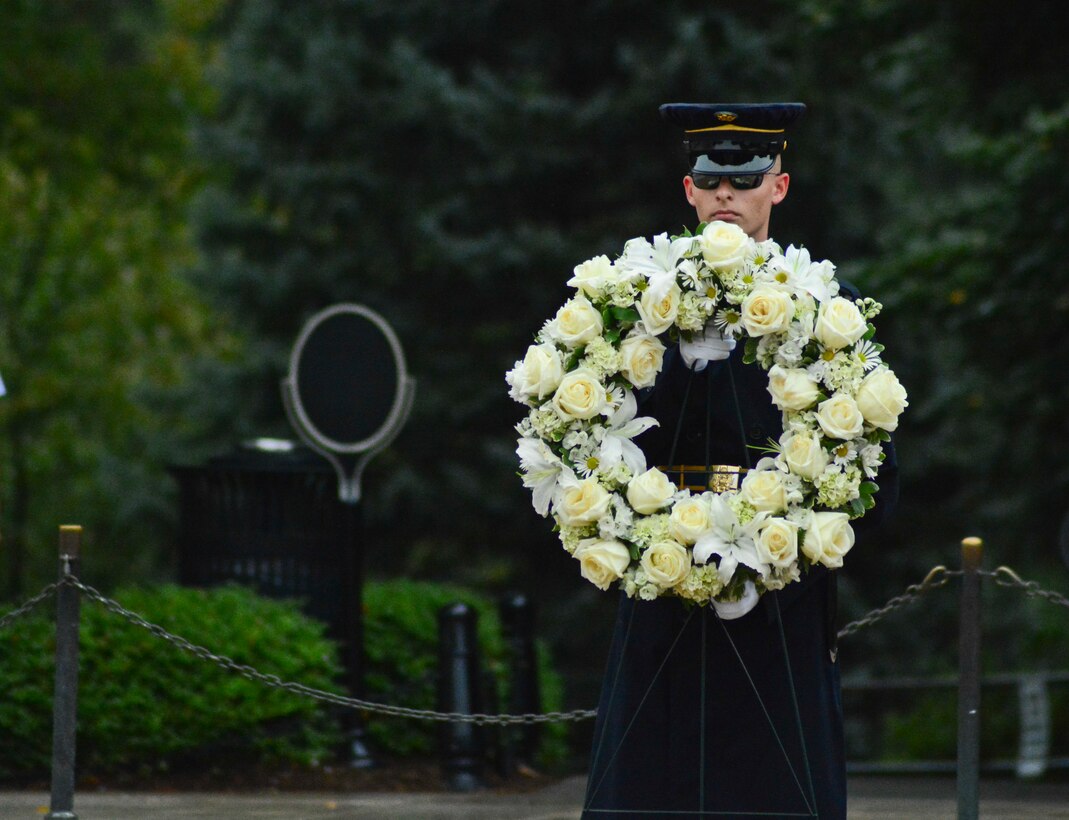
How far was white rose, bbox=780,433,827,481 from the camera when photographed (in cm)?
466

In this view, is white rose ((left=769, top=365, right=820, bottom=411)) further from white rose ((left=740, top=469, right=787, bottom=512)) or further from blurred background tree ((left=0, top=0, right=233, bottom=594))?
blurred background tree ((left=0, top=0, right=233, bottom=594))

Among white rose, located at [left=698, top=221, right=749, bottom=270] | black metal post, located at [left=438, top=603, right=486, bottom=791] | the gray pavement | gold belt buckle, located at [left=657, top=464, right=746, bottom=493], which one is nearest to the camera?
white rose, located at [left=698, top=221, right=749, bottom=270]

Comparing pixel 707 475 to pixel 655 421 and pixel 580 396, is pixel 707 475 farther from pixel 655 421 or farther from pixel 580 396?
pixel 580 396

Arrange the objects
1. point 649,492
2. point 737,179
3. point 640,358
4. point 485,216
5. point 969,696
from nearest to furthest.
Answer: point 649,492, point 640,358, point 737,179, point 969,696, point 485,216

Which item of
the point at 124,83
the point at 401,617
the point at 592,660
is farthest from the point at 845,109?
the point at 124,83

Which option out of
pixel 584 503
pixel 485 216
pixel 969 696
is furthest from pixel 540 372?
pixel 485 216

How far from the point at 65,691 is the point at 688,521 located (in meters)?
3.15

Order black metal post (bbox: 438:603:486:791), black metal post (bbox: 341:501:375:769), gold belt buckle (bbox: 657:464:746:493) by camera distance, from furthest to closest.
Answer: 1. black metal post (bbox: 341:501:375:769)
2. black metal post (bbox: 438:603:486:791)
3. gold belt buckle (bbox: 657:464:746:493)

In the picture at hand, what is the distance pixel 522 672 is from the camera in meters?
10.3

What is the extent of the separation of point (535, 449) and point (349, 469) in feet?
15.7

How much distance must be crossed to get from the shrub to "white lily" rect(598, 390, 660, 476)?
14.5ft

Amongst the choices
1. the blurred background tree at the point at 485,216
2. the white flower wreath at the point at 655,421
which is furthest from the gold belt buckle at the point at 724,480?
the blurred background tree at the point at 485,216

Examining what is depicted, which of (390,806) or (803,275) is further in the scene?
(390,806)

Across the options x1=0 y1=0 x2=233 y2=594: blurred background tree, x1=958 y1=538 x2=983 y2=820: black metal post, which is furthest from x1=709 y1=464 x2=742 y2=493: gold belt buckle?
x1=0 y1=0 x2=233 y2=594: blurred background tree
